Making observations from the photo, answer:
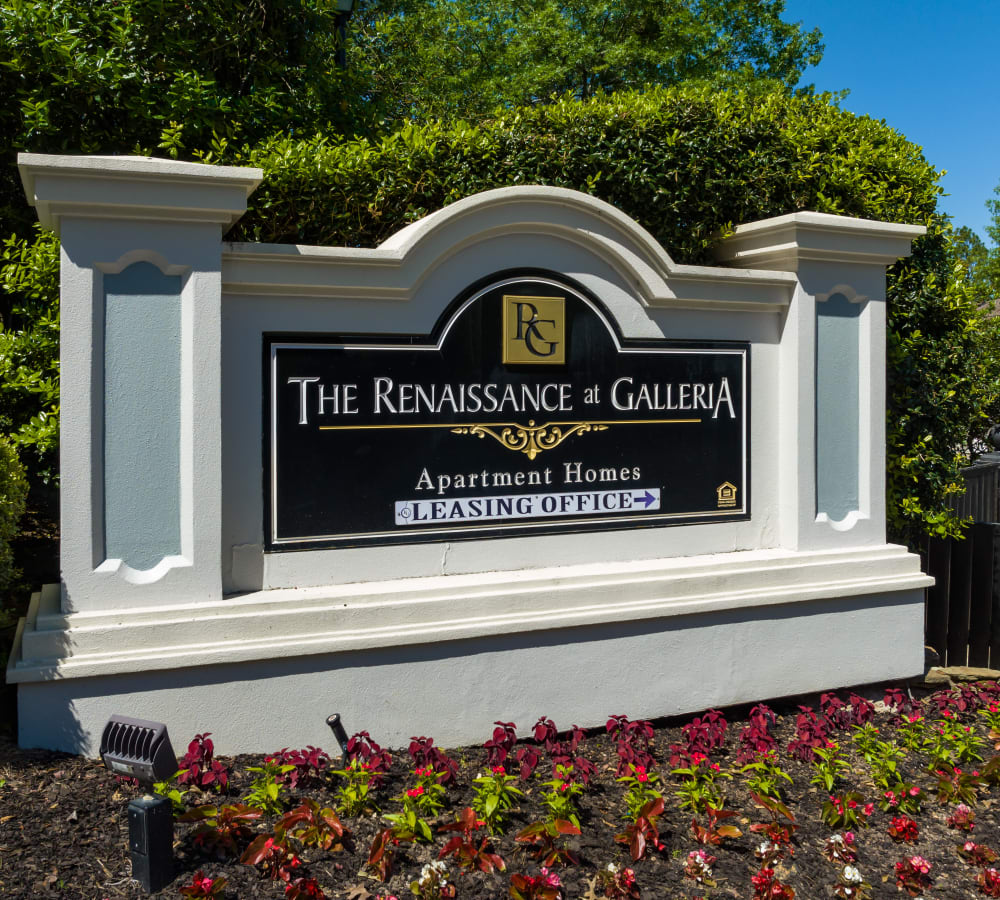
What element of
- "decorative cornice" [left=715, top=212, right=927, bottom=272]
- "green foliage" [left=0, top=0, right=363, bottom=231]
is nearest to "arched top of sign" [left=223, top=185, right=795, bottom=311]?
"decorative cornice" [left=715, top=212, right=927, bottom=272]

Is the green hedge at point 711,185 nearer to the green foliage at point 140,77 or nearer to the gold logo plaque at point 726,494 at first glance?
the green foliage at point 140,77

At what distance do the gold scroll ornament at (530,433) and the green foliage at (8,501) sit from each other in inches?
84.4

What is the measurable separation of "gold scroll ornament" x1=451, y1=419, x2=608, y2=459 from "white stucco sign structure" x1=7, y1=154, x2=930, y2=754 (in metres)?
0.01

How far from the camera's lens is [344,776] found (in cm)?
415

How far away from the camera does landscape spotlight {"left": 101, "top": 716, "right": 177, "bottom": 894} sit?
3.25 meters

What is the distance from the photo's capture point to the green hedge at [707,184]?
5.17 m

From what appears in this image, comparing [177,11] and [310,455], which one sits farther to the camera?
[177,11]

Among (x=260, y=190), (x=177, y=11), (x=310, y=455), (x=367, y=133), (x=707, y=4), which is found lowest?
(x=310, y=455)

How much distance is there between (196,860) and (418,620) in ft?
5.26

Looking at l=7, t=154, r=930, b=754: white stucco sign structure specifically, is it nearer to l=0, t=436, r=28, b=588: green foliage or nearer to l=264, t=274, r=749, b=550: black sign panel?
l=264, t=274, r=749, b=550: black sign panel

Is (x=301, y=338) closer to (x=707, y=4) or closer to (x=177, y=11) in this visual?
(x=177, y=11)

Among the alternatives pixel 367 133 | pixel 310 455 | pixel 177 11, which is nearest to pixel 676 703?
pixel 310 455

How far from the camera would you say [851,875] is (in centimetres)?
373


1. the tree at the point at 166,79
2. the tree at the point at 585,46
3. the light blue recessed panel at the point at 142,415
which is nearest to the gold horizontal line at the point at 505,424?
the light blue recessed panel at the point at 142,415
